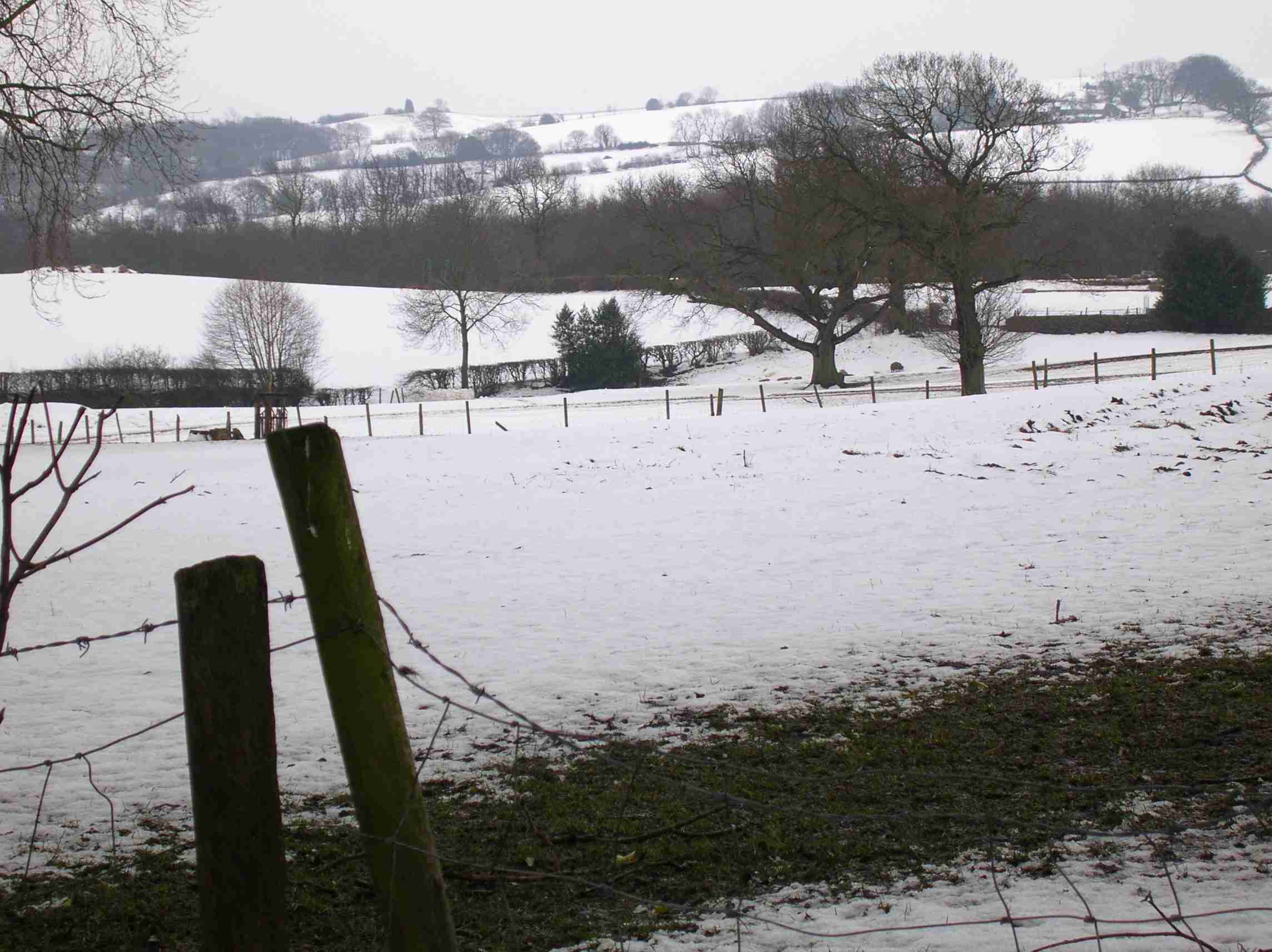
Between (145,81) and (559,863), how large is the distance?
32.6ft

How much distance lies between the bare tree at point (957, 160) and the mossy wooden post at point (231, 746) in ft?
111

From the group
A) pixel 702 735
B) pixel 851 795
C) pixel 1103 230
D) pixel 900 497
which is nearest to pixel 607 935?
pixel 851 795

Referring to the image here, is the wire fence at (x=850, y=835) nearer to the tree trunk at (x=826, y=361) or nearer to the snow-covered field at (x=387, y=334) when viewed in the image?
the tree trunk at (x=826, y=361)

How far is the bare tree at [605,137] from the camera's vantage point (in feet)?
524

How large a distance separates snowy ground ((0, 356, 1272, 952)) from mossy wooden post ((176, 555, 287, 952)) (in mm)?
1670

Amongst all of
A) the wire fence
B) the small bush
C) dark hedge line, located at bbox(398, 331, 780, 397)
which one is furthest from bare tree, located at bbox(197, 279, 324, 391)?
the wire fence

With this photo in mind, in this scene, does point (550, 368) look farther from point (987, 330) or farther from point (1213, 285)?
point (1213, 285)

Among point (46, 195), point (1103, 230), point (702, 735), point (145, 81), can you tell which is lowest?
point (702, 735)

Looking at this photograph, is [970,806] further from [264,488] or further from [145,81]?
[264,488]

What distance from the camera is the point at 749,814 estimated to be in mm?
4742

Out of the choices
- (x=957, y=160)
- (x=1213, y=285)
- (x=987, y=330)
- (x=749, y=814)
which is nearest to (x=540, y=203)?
(x=1213, y=285)

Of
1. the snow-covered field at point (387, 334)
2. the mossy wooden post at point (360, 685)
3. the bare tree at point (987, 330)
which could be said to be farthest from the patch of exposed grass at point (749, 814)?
the snow-covered field at point (387, 334)

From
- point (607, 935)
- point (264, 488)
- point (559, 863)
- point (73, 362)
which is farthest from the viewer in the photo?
point (73, 362)

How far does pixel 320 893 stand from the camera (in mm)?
4023
